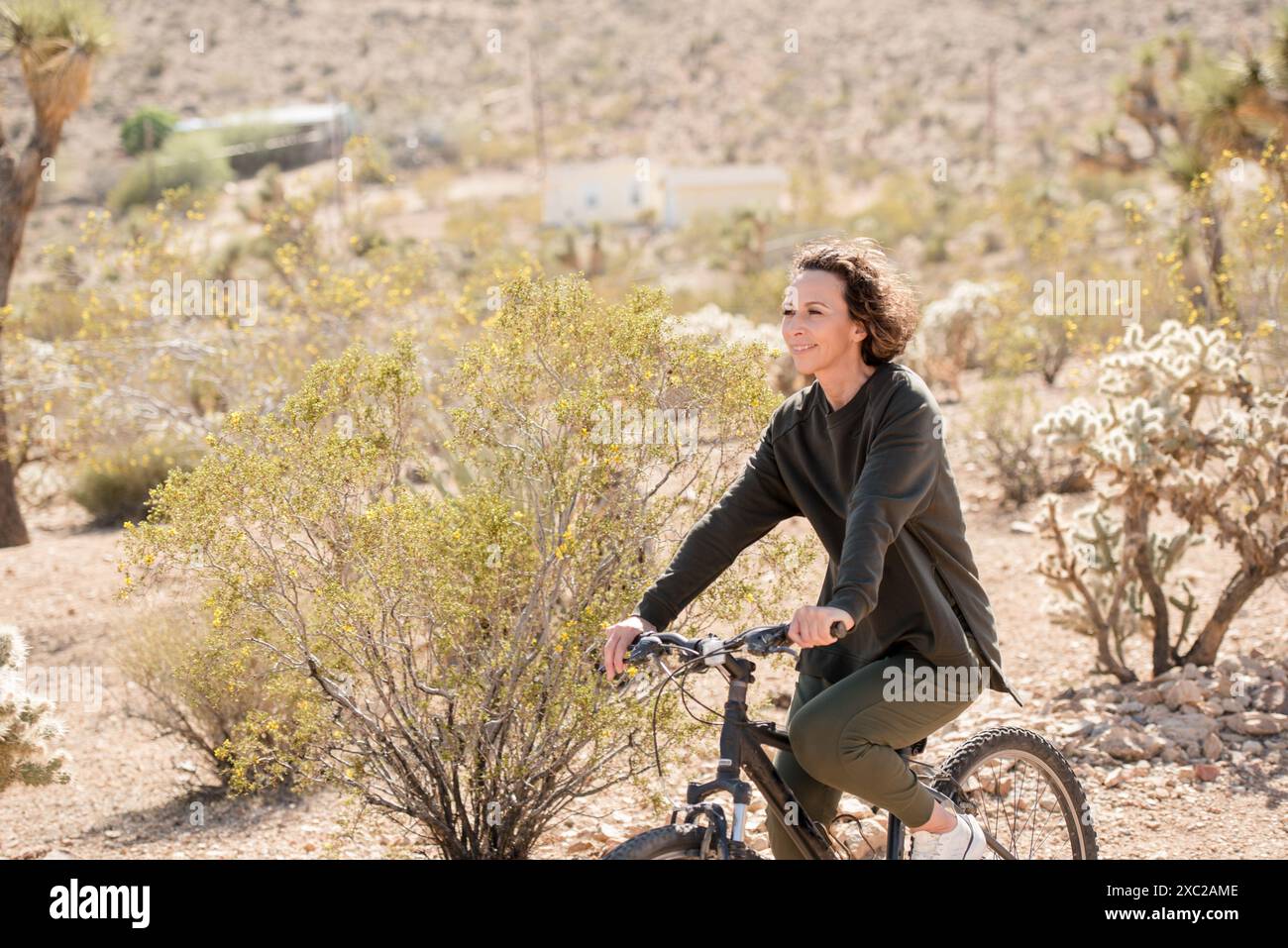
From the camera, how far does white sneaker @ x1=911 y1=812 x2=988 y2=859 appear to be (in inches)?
121

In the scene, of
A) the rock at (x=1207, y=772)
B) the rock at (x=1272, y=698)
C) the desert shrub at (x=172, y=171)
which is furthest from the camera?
the desert shrub at (x=172, y=171)

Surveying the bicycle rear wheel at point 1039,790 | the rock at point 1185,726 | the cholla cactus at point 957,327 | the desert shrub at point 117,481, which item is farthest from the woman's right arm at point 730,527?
the cholla cactus at point 957,327

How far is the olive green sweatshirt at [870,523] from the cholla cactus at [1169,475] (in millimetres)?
3574

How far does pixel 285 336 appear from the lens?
9.84 meters

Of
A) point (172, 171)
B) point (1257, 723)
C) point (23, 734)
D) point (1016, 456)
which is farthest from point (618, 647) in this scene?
point (172, 171)

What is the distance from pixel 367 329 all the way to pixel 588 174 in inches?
1233

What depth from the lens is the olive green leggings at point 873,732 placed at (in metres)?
2.87

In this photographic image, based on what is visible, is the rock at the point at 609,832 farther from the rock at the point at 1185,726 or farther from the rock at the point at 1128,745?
the rock at the point at 1185,726

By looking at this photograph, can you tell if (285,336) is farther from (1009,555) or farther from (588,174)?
(588,174)

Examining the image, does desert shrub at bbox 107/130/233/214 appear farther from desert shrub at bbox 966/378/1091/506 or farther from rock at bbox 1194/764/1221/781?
rock at bbox 1194/764/1221/781

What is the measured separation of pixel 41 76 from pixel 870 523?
32.5ft

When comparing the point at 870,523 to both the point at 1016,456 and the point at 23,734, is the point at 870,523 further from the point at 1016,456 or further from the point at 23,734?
the point at 1016,456

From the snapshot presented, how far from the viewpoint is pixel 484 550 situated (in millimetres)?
3885

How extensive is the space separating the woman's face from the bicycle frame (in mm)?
711
